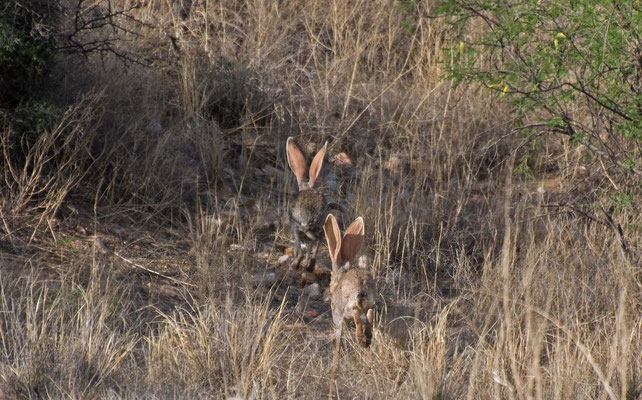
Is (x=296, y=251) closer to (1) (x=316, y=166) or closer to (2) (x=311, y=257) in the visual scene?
(2) (x=311, y=257)

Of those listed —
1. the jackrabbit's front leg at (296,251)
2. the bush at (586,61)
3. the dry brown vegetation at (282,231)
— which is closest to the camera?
the dry brown vegetation at (282,231)

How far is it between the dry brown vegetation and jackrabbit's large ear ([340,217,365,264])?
441mm

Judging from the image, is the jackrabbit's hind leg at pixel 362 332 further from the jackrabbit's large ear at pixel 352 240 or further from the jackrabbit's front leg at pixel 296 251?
the jackrabbit's front leg at pixel 296 251

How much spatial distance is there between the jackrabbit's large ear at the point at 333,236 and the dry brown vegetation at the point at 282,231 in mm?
478

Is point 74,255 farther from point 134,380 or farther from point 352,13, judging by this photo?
point 352,13

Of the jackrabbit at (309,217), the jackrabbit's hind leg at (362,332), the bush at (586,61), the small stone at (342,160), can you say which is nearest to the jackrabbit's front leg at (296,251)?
the jackrabbit at (309,217)

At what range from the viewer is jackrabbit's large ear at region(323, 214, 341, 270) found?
17.7 feet

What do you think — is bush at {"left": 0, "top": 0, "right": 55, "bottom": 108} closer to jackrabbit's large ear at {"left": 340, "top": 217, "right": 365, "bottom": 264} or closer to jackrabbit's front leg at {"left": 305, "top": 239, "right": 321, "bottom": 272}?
jackrabbit's front leg at {"left": 305, "top": 239, "right": 321, "bottom": 272}

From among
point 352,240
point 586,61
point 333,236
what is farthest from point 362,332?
point 586,61

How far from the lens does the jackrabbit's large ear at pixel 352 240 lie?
542 cm

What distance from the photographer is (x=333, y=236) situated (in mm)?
5566

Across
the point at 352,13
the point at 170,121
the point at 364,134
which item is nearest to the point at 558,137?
the point at 364,134

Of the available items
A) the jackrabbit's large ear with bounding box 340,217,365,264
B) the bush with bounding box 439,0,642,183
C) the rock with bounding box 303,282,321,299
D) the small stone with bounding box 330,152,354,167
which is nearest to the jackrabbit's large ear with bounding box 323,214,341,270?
the jackrabbit's large ear with bounding box 340,217,365,264

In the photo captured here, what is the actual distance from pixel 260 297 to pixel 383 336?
1.05 meters
